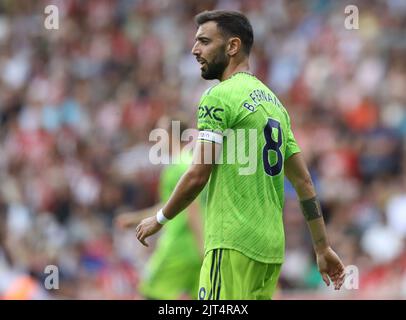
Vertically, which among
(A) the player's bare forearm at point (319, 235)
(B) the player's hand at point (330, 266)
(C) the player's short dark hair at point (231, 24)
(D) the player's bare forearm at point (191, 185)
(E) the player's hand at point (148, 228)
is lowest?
(B) the player's hand at point (330, 266)

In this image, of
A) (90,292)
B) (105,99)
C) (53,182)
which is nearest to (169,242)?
(90,292)

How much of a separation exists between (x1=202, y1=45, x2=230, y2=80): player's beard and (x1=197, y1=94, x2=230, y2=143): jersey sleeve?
272 mm

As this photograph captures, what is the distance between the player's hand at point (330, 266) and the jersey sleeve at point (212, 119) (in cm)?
110

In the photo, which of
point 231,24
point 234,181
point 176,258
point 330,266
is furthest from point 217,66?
point 176,258

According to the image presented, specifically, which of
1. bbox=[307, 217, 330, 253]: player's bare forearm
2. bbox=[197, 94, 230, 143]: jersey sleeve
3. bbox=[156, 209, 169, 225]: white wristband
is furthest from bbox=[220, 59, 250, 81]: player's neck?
bbox=[307, 217, 330, 253]: player's bare forearm

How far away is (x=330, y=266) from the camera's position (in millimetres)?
6746

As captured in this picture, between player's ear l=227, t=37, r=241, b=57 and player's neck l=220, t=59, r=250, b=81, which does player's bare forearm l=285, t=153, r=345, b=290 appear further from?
player's ear l=227, t=37, r=241, b=57

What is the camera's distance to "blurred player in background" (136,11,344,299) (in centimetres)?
620

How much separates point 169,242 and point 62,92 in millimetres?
8342

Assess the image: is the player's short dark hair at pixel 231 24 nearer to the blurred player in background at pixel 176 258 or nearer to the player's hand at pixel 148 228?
the player's hand at pixel 148 228

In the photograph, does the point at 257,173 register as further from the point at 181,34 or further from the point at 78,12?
the point at 78,12

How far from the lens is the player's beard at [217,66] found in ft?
21.2

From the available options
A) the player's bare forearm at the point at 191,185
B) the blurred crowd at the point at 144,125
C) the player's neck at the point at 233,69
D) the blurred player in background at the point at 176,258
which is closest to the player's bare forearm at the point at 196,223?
the blurred player in background at the point at 176,258

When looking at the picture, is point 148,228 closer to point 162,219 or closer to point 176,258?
point 162,219
